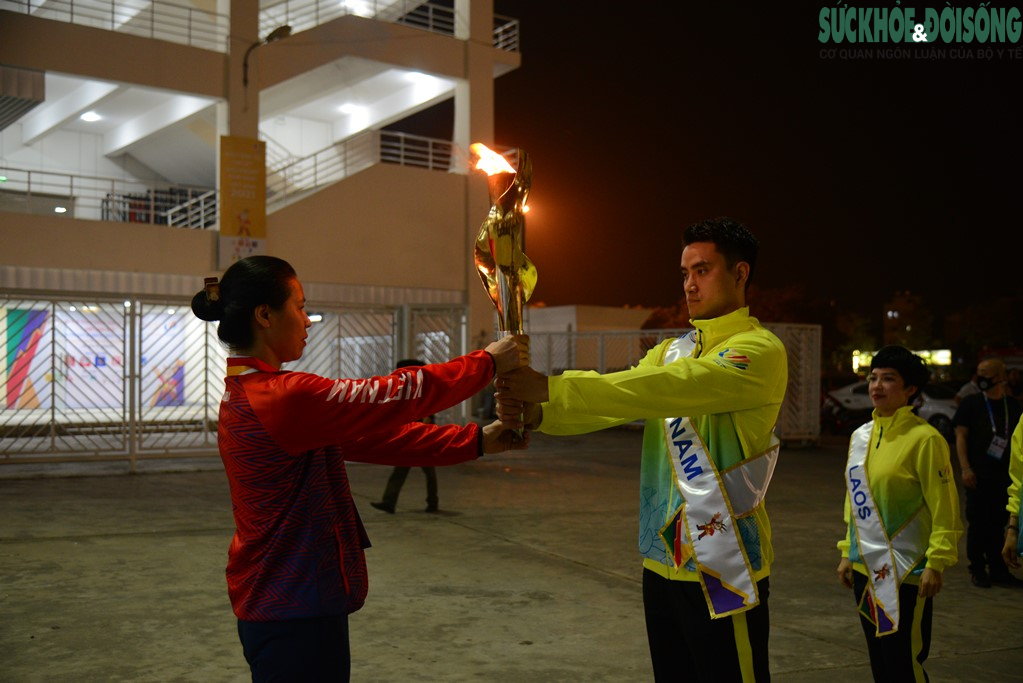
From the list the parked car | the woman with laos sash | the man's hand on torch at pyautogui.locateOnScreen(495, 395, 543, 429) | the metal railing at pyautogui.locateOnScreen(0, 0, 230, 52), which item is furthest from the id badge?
the metal railing at pyautogui.locateOnScreen(0, 0, 230, 52)

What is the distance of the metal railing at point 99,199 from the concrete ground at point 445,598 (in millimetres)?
9609

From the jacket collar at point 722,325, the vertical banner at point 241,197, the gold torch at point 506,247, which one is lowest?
the jacket collar at point 722,325

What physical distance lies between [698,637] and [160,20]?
21.2 meters

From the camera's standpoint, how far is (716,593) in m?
2.55

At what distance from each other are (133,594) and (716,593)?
4.86 meters

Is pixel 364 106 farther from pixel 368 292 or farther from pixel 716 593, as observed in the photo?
pixel 716 593

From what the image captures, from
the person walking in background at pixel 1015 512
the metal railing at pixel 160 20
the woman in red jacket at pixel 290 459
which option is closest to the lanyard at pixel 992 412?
the person walking in background at pixel 1015 512

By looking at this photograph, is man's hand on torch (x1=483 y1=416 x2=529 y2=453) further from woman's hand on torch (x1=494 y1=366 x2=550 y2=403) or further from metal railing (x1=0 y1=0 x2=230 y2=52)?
metal railing (x1=0 y1=0 x2=230 y2=52)

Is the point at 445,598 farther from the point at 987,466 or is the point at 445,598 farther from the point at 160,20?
the point at 160,20

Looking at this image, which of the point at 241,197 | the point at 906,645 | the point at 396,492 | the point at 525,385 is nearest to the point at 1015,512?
the point at 906,645

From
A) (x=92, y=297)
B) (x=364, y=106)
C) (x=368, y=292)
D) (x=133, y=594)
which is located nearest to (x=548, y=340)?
(x=368, y=292)

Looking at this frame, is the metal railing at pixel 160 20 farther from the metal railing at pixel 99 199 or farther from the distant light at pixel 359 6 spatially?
the distant light at pixel 359 6

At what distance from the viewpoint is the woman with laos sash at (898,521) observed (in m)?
3.56

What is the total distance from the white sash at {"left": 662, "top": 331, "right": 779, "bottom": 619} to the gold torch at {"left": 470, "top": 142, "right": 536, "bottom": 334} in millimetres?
585
